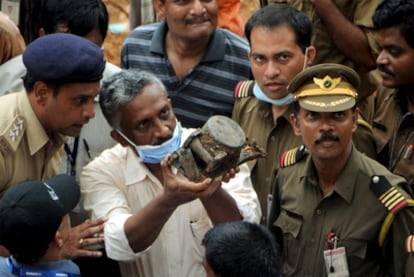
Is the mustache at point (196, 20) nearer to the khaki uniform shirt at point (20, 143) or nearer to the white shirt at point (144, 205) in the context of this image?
the white shirt at point (144, 205)

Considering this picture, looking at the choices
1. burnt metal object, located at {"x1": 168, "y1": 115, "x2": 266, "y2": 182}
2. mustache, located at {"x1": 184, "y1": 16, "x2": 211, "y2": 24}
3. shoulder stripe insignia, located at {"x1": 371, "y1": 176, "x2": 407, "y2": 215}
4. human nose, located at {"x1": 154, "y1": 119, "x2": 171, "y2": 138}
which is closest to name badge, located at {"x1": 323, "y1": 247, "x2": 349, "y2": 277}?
shoulder stripe insignia, located at {"x1": 371, "y1": 176, "x2": 407, "y2": 215}

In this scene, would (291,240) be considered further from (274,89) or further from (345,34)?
(345,34)

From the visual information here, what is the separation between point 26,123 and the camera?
465 cm

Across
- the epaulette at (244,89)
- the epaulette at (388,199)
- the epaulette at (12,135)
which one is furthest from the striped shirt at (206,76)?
the epaulette at (388,199)

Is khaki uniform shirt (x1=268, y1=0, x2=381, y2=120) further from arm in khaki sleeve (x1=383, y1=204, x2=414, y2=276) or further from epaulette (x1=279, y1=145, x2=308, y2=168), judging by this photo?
arm in khaki sleeve (x1=383, y1=204, x2=414, y2=276)

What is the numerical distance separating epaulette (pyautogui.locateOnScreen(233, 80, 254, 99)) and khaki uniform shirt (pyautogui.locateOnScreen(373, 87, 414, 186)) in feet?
2.41

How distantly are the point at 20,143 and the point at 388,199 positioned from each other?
179 cm

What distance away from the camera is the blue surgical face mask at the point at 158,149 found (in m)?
4.53

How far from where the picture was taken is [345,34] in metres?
5.48

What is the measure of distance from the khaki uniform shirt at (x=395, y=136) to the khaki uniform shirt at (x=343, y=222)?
0.42 m

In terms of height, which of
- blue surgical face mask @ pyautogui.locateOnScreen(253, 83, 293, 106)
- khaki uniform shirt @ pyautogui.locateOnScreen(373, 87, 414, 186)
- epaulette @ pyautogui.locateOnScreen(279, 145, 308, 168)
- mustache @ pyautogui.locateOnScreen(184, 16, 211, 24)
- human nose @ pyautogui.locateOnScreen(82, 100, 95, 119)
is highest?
mustache @ pyautogui.locateOnScreen(184, 16, 211, 24)

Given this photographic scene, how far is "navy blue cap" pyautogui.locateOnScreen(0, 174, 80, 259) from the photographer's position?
3.83 meters

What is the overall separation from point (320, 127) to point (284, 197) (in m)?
0.42

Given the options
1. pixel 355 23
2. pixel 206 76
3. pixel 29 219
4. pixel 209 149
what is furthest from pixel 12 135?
pixel 355 23
